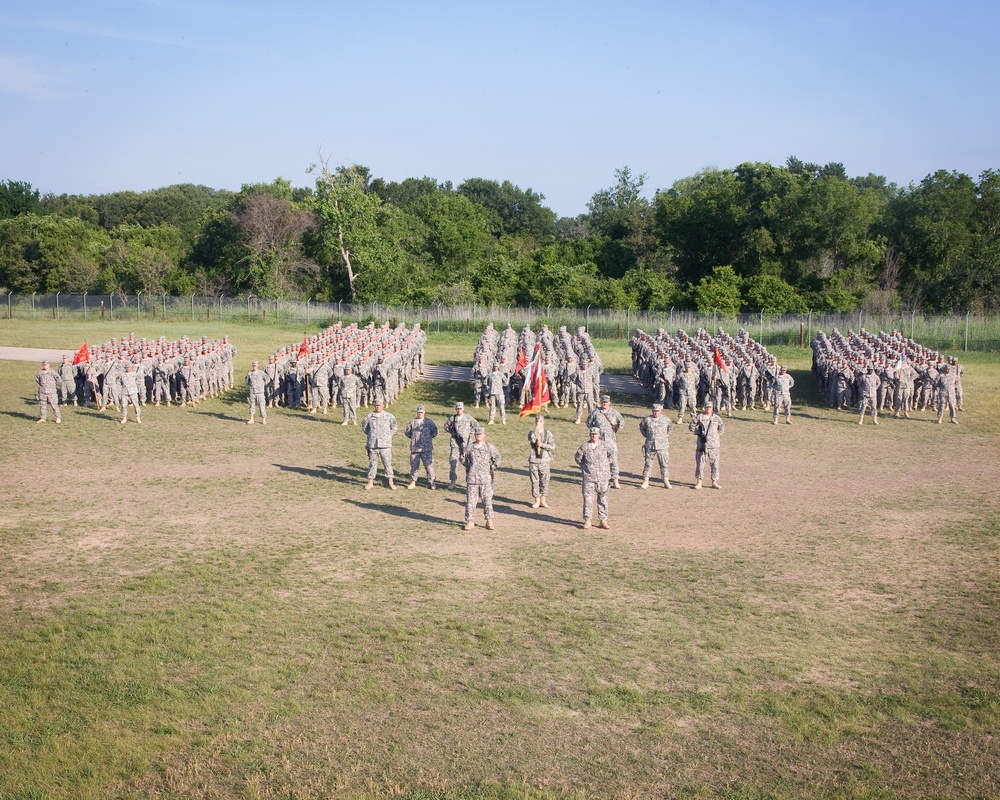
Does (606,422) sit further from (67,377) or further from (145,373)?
(67,377)

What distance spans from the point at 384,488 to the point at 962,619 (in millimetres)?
10502

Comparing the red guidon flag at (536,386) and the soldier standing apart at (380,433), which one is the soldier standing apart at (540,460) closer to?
the soldier standing apart at (380,433)

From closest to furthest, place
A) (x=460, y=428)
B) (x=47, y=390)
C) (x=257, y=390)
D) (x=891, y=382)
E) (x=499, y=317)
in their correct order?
(x=460, y=428), (x=47, y=390), (x=257, y=390), (x=891, y=382), (x=499, y=317)

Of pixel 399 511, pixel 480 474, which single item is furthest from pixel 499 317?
pixel 480 474

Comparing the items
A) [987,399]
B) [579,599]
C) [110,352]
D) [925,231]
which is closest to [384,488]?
[579,599]

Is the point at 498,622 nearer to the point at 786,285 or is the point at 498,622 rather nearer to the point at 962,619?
the point at 962,619

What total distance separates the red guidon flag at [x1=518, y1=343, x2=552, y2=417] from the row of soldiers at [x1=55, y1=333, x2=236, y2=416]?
10.0 m

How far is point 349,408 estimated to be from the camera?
25.8m

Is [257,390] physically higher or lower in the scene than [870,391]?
lower

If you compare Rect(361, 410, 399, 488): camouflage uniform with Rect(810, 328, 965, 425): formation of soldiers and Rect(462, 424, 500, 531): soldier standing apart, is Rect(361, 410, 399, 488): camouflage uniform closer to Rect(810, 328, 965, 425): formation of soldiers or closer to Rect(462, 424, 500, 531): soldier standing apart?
Rect(462, 424, 500, 531): soldier standing apart

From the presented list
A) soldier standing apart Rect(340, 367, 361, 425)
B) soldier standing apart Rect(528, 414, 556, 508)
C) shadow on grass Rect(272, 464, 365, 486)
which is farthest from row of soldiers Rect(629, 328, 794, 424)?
shadow on grass Rect(272, 464, 365, 486)

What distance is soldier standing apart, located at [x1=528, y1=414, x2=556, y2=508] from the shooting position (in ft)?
56.1

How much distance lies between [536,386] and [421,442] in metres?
6.39

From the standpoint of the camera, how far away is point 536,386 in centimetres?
2434
